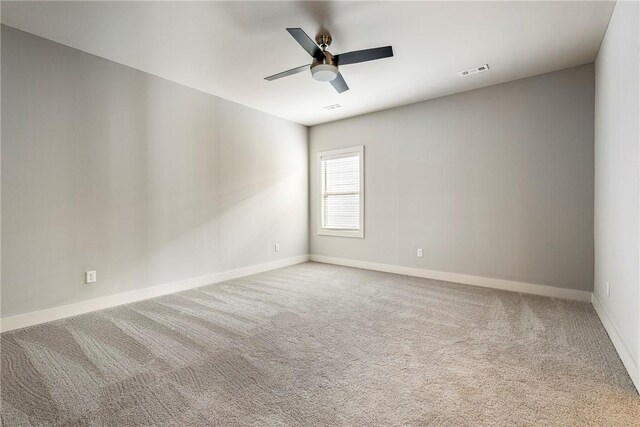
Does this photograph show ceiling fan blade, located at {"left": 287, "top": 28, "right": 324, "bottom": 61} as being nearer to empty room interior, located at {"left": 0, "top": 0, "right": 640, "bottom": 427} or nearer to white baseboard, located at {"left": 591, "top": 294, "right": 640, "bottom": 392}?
empty room interior, located at {"left": 0, "top": 0, "right": 640, "bottom": 427}

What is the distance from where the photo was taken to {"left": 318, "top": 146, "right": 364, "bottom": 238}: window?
17.7 feet

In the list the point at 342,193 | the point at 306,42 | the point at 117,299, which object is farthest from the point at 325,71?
the point at 117,299

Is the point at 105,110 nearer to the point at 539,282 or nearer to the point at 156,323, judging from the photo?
the point at 156,323

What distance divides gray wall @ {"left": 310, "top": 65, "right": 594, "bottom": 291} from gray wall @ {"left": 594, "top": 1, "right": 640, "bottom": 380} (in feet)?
1.18

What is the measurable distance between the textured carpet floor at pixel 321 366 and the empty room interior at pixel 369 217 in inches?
0.8

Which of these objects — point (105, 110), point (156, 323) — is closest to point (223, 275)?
point (156, 323)

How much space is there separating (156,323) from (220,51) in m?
2.81

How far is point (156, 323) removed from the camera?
2871 mm

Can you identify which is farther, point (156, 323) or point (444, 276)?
point (444, 276)

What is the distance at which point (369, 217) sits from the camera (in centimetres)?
526

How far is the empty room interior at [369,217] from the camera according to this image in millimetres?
1856

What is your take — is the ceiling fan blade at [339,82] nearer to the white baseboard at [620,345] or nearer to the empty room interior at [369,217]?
the empty room interior at [369,217]

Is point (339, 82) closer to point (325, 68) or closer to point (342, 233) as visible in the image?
point (325, 68)

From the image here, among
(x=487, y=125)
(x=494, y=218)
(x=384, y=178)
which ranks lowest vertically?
(x=494, y=218)
